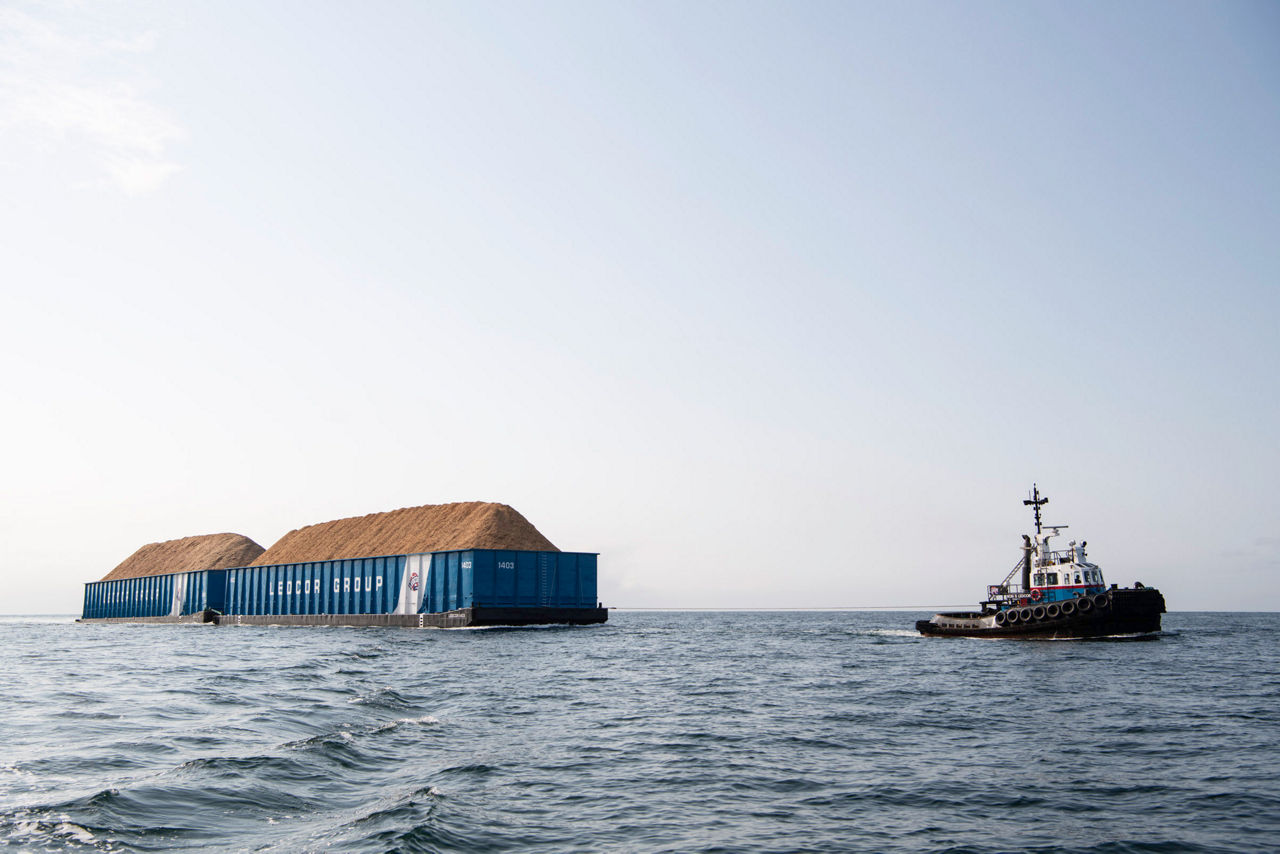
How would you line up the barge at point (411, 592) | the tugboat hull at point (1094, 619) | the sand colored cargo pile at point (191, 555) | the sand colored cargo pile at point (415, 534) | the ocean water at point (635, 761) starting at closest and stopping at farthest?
the ocean water at point (635, 761) < the tugboat hull at point (1094, 619) < the barge at point (411, 592) < the sand colored cargo pile at point (415, 534) < the sand colored cargo pile at point (191, 555)

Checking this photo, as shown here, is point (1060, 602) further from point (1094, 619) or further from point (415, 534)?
point (415, 534)

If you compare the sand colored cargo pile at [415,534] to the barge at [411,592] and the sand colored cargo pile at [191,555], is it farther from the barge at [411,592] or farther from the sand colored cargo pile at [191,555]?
the sand colored cargo pile at [191,555]

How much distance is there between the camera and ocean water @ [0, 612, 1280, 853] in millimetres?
9414

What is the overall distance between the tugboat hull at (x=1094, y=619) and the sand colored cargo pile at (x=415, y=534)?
2919cm

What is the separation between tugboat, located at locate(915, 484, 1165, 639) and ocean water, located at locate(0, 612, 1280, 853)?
40.0ft

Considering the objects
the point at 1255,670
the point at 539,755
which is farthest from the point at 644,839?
the point at 1255,670

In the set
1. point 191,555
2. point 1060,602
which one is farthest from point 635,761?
point 191,555

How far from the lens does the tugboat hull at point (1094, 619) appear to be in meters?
39.0

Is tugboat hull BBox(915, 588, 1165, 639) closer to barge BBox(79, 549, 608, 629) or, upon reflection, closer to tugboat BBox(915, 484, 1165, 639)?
tugboat BBox(915, 484, 1165, 639)

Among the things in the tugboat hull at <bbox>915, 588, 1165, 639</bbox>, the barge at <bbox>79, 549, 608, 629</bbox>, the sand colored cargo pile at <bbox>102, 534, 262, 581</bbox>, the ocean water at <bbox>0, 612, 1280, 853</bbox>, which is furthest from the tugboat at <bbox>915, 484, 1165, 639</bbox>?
the sand colored cargo pile at <bbox>102, 534, 262, 581</bbox>

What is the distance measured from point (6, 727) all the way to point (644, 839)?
12453mm

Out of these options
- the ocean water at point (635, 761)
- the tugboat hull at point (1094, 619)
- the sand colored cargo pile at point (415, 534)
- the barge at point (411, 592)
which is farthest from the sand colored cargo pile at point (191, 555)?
the tugboat hull at point (1094, 619)

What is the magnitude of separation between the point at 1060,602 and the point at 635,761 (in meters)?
32.5

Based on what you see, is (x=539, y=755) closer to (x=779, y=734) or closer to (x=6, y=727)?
(x=779, y=734)
